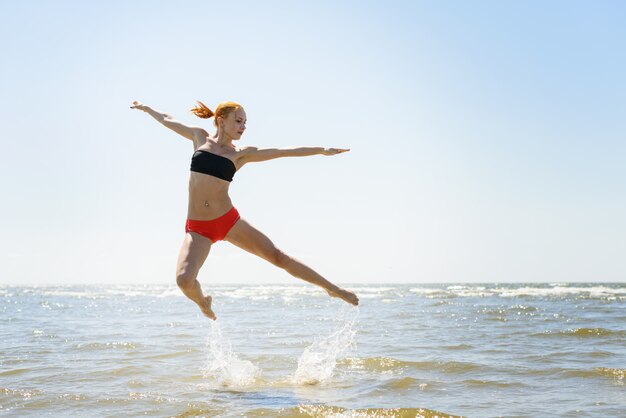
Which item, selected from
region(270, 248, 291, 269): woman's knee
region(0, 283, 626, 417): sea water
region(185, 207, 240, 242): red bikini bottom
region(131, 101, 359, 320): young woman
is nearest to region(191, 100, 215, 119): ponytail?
region(131, 101, 359, 320): young woman

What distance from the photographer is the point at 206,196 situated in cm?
618

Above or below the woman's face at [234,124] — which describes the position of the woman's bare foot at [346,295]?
below

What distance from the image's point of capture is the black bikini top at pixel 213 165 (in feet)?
20.1

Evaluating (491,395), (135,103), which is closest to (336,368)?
(491,395)

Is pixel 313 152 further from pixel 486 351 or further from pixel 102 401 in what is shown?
pixel 486 351

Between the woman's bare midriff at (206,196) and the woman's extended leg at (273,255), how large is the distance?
296 millimetres

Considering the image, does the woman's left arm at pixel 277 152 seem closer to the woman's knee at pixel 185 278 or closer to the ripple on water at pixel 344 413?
the woman's knee at pixel 185 278

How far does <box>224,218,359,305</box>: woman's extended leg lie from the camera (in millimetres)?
6434

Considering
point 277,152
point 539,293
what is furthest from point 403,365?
point 539,293

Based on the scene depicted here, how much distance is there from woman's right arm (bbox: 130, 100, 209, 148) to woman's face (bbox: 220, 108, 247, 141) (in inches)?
11.1

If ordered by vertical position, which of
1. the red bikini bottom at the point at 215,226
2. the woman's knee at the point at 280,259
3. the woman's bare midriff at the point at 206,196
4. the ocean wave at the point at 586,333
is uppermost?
the woman's bare midriff at the point at 206,196

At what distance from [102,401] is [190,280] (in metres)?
1.39

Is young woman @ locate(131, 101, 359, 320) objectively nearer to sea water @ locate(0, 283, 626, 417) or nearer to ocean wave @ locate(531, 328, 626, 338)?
sea water @ locate(0, 283, 626, 417)

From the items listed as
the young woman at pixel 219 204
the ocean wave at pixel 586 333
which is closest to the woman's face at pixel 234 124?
the young woman at pixel 219 204
